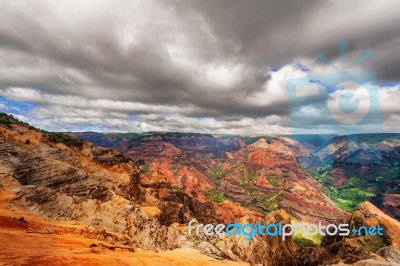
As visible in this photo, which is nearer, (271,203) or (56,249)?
(56,249)

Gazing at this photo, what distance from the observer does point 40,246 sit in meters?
14.3

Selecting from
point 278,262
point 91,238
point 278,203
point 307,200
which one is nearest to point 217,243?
point 278,262

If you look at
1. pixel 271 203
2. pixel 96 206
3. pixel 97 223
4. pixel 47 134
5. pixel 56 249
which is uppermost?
pixel 47 134

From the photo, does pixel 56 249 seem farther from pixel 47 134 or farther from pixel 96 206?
pixel 47 134

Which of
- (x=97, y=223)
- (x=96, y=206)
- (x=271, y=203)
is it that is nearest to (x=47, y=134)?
(x=96, y=206)

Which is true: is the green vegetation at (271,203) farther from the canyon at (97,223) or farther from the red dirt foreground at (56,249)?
the red dirt foreground at (56,249)

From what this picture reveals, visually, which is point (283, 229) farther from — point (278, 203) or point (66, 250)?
point (278, 203)

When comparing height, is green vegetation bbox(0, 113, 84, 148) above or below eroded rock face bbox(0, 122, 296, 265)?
above

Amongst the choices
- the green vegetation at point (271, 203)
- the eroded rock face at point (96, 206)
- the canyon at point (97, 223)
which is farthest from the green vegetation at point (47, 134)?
the green vegetation at point (271, 203)

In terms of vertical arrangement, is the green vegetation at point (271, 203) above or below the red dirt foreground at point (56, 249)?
below

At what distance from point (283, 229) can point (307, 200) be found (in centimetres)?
14404

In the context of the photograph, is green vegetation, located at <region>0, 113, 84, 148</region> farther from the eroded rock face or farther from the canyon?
the eroded rock face

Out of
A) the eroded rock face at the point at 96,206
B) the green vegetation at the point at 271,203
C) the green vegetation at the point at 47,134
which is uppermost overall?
the green vegetation at the point at 47,134

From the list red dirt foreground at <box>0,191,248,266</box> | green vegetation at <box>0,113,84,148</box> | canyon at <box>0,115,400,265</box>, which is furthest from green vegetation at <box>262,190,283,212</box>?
red dirt foreground at <box>0,191,248,266</box>
